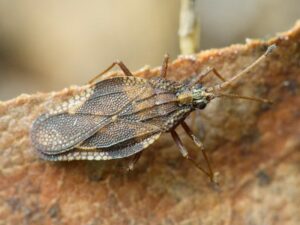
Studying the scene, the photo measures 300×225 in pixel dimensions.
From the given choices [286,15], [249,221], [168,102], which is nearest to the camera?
[249,221]

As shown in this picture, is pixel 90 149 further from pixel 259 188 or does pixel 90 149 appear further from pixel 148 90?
pixel 259 188

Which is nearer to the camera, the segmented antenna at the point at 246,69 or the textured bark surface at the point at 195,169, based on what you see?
the textured bark surface at the point at 195,169

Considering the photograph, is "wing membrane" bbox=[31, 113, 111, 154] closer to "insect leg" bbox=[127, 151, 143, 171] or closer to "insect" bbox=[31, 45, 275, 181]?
"insect" bbox=[31, 45, 275, 181]

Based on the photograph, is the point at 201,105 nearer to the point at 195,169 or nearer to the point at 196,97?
the point at 196,97

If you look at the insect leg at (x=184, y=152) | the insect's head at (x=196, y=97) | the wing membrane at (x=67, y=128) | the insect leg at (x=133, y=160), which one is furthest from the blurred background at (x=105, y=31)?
the insect leg at (x=133, y=160)

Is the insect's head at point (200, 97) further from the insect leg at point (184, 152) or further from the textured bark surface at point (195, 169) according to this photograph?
the insect leg at point (184, 152)

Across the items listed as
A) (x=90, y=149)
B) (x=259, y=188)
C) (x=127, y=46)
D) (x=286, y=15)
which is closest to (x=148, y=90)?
(x=90, y=149)

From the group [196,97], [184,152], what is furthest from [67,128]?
[196,97]

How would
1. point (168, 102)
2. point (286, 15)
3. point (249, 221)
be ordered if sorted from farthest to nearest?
point (286, 15)
point (168, 102)
point (249, 221)
